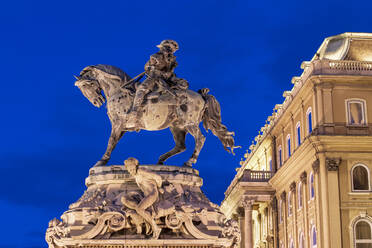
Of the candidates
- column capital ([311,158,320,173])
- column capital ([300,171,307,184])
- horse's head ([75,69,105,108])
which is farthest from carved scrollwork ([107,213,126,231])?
column capital ([300,171,307,184])

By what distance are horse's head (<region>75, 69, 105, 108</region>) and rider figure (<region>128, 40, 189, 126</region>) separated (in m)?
0.83

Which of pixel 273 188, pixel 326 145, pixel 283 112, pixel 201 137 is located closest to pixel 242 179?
pixel 273 188

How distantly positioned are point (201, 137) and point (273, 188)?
157 ft

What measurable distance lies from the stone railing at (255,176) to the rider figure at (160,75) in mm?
47317

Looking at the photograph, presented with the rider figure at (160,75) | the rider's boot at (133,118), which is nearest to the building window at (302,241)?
the rider figure at (160,75)

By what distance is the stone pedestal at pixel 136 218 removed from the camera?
9336mm

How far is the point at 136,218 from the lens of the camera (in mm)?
9359

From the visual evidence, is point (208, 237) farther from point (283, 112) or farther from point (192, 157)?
point (283, 112)

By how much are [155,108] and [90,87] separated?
1.19 m

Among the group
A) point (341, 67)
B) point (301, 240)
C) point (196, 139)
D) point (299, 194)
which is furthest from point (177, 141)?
point (299, 194)

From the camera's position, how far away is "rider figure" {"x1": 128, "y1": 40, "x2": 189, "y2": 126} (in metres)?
10.2

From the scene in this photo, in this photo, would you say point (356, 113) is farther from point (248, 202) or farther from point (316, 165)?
point (248, 202)

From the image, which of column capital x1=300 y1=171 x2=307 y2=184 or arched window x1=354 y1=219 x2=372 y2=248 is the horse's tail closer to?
arched window x1=354 y1=219 x2=372 y2=248

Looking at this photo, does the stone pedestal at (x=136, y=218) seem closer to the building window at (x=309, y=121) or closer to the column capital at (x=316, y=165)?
the column capital at (x=316, y=165)
